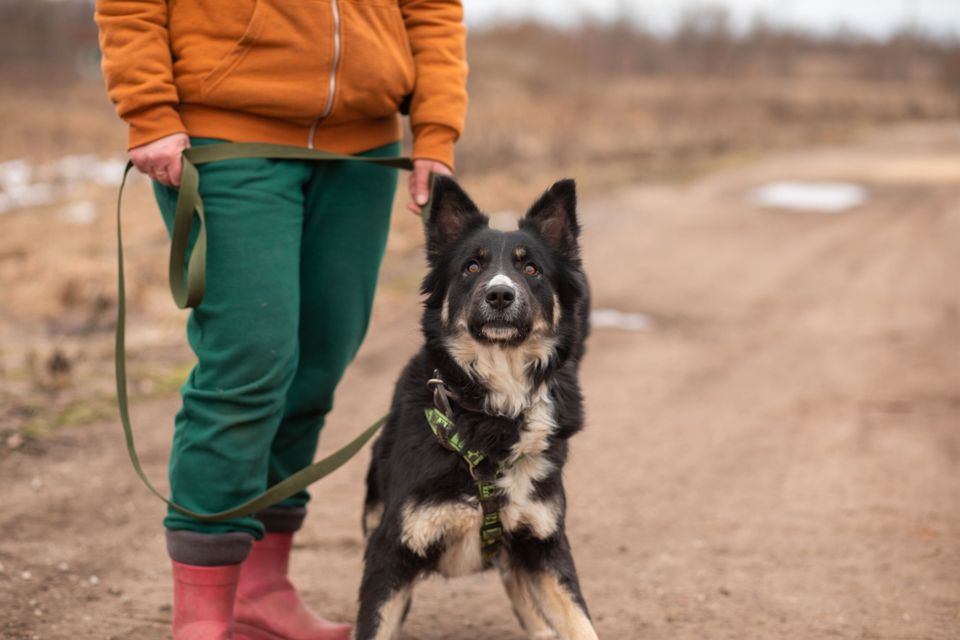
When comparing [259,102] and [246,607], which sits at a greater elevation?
[259,102]

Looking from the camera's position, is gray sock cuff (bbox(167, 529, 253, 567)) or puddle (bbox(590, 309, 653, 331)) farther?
puddle (bbox(590, 309, 653, 331))

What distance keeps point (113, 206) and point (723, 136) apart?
53.2ft

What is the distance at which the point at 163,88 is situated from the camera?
308 cm

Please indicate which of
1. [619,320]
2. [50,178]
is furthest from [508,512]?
[50,178]

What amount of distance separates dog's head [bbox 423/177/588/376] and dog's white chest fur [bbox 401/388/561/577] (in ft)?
0.75

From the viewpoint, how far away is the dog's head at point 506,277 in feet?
10.8

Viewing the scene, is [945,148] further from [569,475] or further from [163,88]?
[163,88]

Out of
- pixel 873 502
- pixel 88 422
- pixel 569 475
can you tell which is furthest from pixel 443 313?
pixel 88 422

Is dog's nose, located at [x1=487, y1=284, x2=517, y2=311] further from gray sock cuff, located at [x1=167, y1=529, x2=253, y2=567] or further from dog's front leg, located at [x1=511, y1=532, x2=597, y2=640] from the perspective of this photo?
gray sock cuff, located at [x1=167, y1=529, x2=253, y2=567]

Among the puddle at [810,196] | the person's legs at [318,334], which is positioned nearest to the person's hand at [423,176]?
the person's legs at [318,334]

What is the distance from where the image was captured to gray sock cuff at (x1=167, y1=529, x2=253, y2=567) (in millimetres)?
3230

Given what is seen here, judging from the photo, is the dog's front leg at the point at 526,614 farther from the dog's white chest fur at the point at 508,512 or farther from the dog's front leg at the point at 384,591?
the dog's front leg at the point at 384,591

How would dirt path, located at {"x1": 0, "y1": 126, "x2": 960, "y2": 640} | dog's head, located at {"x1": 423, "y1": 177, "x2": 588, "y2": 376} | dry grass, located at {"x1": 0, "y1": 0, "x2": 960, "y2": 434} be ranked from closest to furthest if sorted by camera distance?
dog's head, located at {"x1": 423, "y1": 177, "x2": 588, "y2": 376} < dirt path, located at {"x1": 0, "y1": 126, "x2": 960, "y2": 640} < dry grass, located at {"x1": 0, "y1": 0, "x2": 960, "y2": 434}

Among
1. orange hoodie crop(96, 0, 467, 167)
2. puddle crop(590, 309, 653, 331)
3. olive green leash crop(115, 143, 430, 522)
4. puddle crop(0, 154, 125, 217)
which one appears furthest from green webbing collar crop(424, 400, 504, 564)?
puddle crop(0, 154, 125, 217)
